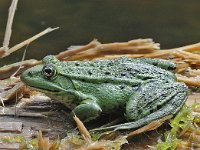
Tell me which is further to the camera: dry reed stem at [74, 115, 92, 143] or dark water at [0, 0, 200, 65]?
dark water at [0, 0, 200, 65]

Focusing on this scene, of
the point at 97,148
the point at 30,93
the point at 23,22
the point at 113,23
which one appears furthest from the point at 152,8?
the point at 97,148

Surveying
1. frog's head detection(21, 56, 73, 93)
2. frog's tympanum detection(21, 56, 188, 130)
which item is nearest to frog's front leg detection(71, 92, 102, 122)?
frog's tympanum detection(21, 56, 188, 130)

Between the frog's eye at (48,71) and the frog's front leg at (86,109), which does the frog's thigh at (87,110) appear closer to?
the frog's front leg at (86,109)

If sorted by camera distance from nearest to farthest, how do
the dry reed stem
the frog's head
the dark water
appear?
1. the dry reed stem
2. the frog's head
3. the dark water

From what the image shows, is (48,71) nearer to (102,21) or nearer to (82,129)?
(82,129)

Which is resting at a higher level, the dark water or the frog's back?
the frog's back

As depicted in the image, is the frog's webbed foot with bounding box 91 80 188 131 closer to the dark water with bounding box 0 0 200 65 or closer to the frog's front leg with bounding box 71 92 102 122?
the frog's front leg with bounding box 71 92 102 122
